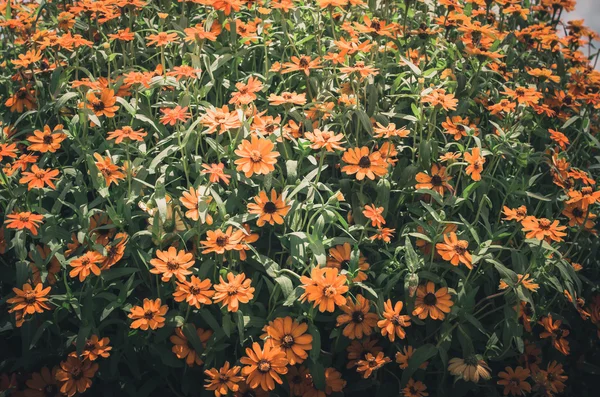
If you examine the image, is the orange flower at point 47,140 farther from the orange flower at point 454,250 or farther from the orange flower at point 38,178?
the orange flower at point 454,250

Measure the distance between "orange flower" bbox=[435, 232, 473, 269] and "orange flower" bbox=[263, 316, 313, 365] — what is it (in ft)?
1.48

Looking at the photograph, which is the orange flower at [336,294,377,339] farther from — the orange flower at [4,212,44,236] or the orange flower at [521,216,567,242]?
the orange flower at [4,212,44,236]

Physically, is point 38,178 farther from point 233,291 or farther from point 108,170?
point 233,291

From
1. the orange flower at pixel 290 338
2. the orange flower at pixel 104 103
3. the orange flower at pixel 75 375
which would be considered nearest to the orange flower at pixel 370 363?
the orange flower at pixel 290 338

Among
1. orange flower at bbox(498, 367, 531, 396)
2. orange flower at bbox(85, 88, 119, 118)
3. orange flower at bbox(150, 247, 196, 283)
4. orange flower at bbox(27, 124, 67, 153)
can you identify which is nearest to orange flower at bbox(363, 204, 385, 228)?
orange flower at bbox(150, 247, 196, 283)

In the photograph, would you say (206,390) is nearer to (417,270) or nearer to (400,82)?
(417,270)

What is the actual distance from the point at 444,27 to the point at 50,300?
70.6 inches

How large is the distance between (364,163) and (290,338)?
1.89 feet

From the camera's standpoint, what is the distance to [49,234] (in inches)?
86.8

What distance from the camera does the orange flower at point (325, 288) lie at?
75.5 inches

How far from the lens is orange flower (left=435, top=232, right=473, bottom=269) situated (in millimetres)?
2084

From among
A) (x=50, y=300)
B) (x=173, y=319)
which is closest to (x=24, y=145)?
(x=50, y=300)

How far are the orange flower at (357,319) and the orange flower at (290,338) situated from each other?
0.43ft

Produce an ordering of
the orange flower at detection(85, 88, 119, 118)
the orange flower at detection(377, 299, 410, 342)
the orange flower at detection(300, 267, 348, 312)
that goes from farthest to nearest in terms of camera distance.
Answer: the orange flower at detection(85, 88, 119, 118), the orange flower at detection(377, 299, 410, 342), the orange flower at detection(300, 267, 348, 312)
